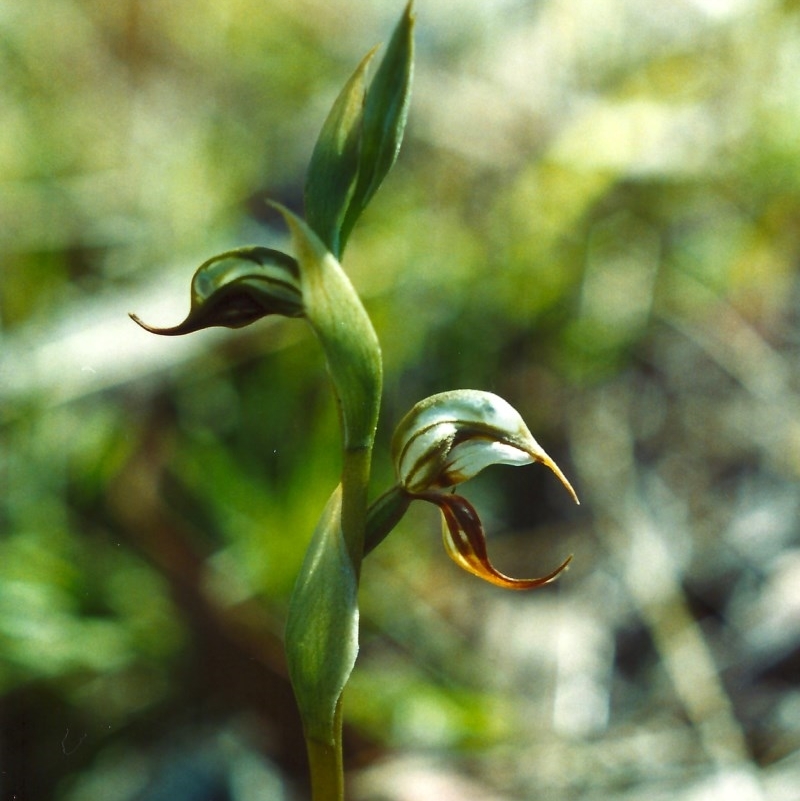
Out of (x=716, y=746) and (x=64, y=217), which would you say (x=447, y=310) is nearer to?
(x=64, y=217)

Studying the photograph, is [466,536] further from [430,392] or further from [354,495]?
[430,392]

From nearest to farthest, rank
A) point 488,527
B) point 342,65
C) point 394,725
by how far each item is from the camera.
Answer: point 394,725
point 488,527
point 342,65

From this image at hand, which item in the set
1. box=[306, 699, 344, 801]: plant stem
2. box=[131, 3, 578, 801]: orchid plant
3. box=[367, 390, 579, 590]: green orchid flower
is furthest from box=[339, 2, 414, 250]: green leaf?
box=[306, 699, 344, 801]: plant stem

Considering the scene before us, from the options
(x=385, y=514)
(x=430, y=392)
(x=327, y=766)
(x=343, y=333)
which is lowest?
(x=430, y=392)

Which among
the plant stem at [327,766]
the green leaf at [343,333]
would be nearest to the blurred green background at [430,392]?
the plant stem at [327,766]

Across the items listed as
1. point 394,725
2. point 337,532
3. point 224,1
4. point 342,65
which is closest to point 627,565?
point 394,725

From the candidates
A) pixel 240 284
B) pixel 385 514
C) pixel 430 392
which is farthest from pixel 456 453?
pixel 430 392

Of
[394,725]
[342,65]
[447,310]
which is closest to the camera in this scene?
[394,725]
